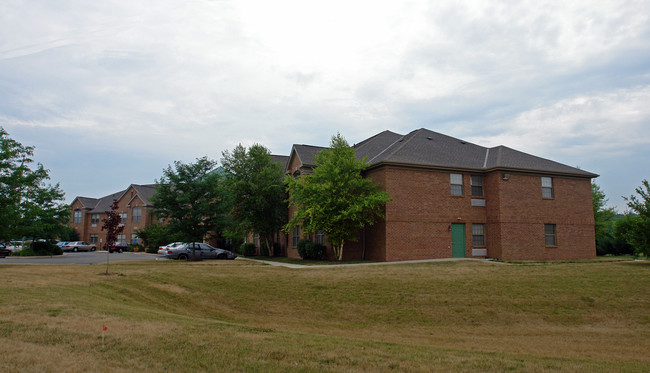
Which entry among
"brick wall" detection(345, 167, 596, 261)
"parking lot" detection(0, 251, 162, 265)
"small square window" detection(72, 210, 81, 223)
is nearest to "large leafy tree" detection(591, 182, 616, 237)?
"brick wall" detection(345, 167, 596, 261)

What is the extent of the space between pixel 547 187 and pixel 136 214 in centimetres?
5265

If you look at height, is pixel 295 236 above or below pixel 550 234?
below

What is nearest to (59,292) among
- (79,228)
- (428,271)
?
(428,271)

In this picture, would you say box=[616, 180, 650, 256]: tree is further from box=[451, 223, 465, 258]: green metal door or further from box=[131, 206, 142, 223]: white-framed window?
box=[131, 206, 142, 223]: white-framed window

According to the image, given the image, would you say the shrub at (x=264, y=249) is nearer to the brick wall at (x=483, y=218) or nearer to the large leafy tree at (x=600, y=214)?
the brick wall at (x=483, y=218)

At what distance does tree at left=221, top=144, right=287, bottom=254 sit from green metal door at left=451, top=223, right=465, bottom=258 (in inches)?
519

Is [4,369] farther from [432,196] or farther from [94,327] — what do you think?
[432,196]

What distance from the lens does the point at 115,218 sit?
19188 mm

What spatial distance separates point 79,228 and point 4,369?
7566 cm

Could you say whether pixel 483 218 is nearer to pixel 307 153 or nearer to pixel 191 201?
pixel 307 153

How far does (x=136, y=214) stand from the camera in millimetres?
61719

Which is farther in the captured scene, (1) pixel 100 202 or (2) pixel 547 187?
(1) pixel 100 202

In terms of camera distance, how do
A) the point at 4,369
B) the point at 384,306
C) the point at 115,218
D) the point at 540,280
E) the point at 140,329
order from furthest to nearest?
1. the point at 115,218
2. the point at 540,280
3. the point at 384,306
4. the point at 140,329
5. the point at 4,369

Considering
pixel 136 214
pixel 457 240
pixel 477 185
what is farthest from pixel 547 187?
pixel 136 214
